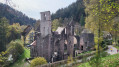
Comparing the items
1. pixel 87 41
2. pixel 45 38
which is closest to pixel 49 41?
pixel 45 38

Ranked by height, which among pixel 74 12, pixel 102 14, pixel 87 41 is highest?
pixel 74 12

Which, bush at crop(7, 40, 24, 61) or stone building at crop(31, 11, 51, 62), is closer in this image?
stone building at crop(31, 11, 51, 62)

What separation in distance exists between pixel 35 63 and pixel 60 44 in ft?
18.9

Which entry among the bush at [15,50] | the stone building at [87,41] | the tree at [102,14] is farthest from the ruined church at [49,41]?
the stone building at [87,41]

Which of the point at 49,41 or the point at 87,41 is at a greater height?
the point at 49,41

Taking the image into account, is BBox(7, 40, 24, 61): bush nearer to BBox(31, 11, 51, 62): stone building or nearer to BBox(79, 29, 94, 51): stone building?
BBox(31, 11, 51, 62): stone building

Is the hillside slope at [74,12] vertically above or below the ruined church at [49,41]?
above

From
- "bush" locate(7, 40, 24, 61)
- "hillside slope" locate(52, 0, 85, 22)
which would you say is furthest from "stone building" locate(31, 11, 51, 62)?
"hillside slope" locate(52, 0, 85, 22)

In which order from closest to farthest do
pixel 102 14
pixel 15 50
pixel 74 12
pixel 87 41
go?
pixel 102 14
pixel 15 50
pixel 87 41
pixel 74 12

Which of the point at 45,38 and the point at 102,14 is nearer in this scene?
the point at 102,14

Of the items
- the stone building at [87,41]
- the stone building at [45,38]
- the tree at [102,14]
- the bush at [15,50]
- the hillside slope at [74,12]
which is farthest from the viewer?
the hillside slope at [74,12]

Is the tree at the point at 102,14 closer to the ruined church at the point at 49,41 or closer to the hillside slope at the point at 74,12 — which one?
the ruined church at the point at 49,41

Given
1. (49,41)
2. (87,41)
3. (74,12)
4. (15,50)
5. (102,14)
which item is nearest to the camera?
(102,14)

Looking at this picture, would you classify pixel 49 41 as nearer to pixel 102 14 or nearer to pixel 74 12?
pixel 102 14
